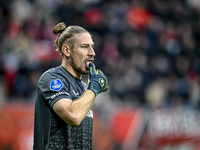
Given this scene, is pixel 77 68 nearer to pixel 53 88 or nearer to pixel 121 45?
pixel 53 88

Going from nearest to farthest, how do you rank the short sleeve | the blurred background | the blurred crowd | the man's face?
the short sleeve → the man's face → the blurred background → the blurred crowd

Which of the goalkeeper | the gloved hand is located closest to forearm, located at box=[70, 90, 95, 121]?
the goalkeeper

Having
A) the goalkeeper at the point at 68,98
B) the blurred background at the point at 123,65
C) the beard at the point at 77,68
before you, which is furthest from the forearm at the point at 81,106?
the blurred background at the point at 123,65

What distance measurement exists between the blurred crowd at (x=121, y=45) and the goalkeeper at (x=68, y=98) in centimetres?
545

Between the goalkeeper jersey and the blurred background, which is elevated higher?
the blurred background

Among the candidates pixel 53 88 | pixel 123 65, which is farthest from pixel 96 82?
pixel 123 65

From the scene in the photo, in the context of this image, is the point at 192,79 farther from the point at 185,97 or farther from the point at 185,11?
the point at 185,11

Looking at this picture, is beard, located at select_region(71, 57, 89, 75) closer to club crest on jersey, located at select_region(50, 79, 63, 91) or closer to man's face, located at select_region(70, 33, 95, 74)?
man's face, located at select_region(70, 33, 95, 74)

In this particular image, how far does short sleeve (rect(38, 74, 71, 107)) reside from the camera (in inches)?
138

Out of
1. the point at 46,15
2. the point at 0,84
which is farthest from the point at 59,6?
the point at 0,84

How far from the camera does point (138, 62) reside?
11.0 metres

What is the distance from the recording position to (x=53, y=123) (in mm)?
3611

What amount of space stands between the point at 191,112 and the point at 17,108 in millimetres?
4300

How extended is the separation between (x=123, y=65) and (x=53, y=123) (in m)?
7.52
